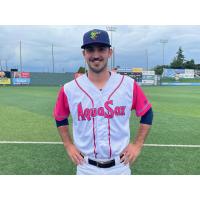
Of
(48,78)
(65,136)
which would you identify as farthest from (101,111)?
(48,78)

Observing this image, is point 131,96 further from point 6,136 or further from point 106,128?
point 6,136

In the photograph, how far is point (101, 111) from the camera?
257 centimetres

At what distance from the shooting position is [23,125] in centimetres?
873

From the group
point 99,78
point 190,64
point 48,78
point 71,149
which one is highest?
point 190,64

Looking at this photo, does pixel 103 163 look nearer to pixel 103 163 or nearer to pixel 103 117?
pixel 103 163

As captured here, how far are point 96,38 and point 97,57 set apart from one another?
15cm

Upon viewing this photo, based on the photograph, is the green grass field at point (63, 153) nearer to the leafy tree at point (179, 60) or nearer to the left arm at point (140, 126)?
the left arm at point (140, 126)

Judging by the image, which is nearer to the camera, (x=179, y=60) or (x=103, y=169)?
(x=103, y=169)

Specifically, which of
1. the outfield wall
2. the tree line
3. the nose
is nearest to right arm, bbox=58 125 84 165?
the nose

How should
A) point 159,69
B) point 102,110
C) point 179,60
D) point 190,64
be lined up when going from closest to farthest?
point 102,110
point 159,69
point 190,64
point 179,60

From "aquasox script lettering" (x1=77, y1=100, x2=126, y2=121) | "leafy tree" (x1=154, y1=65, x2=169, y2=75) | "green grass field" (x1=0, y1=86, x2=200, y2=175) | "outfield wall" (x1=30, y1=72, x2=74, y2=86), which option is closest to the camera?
"aquasox script lettering" (x1=77, y1=100, x2=126, y2=121)

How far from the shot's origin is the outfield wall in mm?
34969

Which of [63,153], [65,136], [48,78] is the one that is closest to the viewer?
[65,136]

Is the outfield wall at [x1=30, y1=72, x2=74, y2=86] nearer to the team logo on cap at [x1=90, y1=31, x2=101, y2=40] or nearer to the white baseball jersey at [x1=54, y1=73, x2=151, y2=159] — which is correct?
the white baseball jersey at [x1=54, y1=73, x2=151, y2=159]
